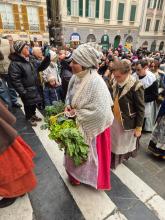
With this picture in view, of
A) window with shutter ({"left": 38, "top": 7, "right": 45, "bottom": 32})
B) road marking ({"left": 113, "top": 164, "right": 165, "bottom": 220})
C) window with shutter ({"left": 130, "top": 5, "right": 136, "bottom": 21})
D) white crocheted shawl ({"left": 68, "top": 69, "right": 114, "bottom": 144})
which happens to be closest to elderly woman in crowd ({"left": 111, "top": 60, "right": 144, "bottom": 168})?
road marking ({"left": 113, "top": 164, "right": 165, "bottom": 220})

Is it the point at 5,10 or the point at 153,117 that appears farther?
the point at 5,10

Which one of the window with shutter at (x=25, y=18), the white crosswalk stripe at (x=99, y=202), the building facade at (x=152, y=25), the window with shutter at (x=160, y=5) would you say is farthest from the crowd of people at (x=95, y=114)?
the window with shutter at (x=160, y=5)

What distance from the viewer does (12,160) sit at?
1.57m

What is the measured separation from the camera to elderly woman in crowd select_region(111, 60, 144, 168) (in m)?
2.16

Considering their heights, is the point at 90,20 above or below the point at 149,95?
above

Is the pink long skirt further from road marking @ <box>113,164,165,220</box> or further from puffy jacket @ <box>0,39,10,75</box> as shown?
puffy jacket @ <box>0,39,10,75</box>

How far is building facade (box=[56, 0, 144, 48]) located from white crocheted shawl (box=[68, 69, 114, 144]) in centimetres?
1753

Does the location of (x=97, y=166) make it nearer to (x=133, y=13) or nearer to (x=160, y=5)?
(x=133, y=13)

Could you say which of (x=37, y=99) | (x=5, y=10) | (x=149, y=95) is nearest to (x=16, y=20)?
(x=5, y=10)

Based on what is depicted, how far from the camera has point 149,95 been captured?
327 centimetres

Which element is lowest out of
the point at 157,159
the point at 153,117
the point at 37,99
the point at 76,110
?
the point at 157,159

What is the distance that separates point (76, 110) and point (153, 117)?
247cm

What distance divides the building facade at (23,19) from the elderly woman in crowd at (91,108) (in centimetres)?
1583

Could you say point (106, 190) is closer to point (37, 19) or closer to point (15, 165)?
point (15, 165)
